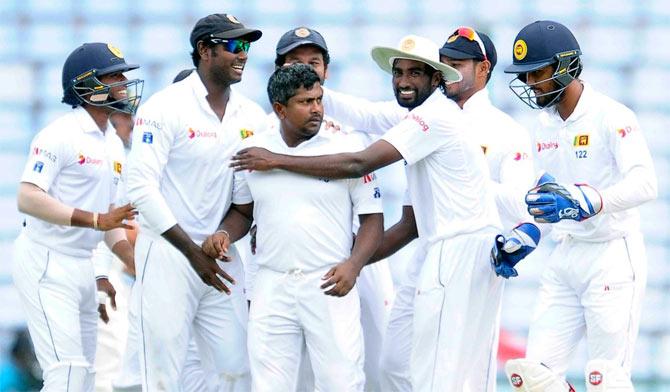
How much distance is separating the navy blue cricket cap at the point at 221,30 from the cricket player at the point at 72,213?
0.50 metres

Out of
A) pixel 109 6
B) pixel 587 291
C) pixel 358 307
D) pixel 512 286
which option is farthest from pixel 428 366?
pixel 109 6

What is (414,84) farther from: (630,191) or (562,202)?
(630,191)

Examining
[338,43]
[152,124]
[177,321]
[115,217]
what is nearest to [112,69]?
[152,124]

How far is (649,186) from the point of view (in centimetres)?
552

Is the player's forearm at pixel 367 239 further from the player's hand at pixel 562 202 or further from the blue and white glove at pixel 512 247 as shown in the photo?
the player's hand at pixel 562 202

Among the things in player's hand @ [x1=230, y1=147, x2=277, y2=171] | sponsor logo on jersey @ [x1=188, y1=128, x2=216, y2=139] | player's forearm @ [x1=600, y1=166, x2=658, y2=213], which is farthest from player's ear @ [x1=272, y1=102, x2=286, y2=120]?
player's forearm @ [x1=600, y1=166, x2=658, y2=213]

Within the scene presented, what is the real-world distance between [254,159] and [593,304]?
4.85 ft

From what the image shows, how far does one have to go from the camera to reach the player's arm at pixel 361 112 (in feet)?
21.0

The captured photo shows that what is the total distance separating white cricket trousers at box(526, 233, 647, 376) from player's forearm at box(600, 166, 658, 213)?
33cm

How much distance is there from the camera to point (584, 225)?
5.82 meters

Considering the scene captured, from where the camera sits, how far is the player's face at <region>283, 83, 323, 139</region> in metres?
5.59

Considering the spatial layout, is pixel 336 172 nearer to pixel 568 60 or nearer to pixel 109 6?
pixel 568 60

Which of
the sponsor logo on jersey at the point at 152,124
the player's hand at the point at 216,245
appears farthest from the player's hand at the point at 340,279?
A: the sponsor logo on jersey at the point at 152,124

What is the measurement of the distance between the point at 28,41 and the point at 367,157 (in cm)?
691
